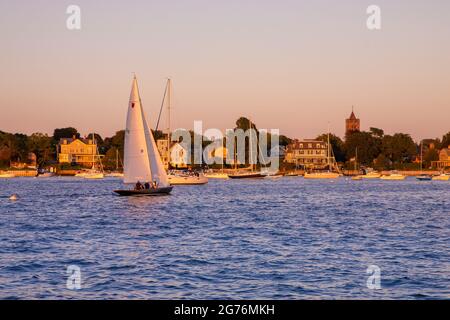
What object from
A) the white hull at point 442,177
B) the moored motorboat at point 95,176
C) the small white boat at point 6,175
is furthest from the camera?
the small white boat at point 6,175

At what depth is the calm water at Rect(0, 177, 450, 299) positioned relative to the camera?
777 inches

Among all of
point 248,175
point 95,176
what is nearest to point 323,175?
point 248,175

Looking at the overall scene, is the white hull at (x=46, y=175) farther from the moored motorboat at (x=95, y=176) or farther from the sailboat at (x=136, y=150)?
the sailboat at (x=136, y=150)

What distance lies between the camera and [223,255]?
27016 mm

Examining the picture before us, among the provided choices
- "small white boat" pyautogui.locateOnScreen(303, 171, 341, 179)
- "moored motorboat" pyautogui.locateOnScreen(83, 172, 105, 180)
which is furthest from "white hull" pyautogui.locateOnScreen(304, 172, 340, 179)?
"moored motorboat" pyautogui.locateOnScreen(83, 172, 105, 180)

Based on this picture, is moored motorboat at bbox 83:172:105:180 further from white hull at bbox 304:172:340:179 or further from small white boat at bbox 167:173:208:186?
small white boat at bbox 167:173:208:186

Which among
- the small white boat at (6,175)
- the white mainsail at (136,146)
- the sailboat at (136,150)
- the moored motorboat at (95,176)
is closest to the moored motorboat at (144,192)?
the sailboat at (136,150)

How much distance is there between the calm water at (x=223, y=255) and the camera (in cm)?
1973

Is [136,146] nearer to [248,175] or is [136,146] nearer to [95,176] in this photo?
[248,175]

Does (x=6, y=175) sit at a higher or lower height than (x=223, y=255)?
higher

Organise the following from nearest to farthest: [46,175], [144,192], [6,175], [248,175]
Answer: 1. [144,192]
2. [248,175]
3. [46,175]
4. [6,175]

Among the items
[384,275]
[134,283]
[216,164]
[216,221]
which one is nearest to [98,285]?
[134,283]

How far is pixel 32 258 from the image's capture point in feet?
86.5
